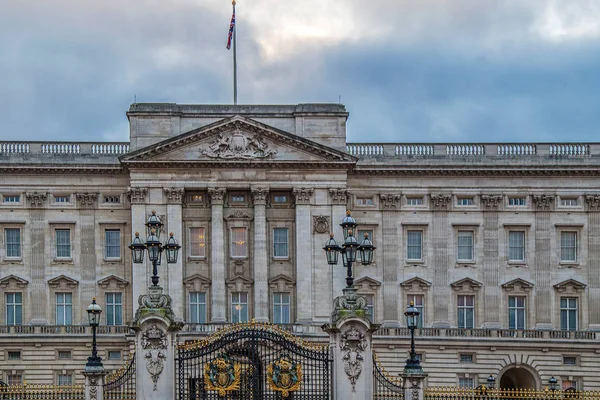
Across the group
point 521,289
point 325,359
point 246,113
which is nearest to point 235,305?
point 246,113

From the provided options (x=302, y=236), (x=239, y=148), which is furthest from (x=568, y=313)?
(x=239, y=148)

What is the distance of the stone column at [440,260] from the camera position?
7650cm

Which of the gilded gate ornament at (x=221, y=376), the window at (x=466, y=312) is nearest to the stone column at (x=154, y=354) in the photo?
the gilded gate ornament at (x=221, y=376)

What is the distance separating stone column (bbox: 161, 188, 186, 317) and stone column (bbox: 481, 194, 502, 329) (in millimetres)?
19684

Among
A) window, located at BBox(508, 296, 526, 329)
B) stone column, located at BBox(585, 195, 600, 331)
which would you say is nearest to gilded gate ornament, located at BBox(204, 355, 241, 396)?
window, located at BBox(508, 296, 526, 329)

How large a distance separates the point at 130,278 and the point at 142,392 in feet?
103

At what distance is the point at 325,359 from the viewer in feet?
151

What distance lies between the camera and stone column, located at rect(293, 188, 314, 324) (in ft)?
243

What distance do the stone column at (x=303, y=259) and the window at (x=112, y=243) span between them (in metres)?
11.8

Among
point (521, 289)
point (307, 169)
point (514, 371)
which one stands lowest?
point (514, 371)

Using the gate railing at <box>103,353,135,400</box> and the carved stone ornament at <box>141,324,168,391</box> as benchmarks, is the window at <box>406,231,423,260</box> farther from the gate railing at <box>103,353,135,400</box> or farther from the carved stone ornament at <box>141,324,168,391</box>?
the carved stone ornament at <box>141,324,168,391</box>

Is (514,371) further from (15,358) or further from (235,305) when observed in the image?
(15,358)

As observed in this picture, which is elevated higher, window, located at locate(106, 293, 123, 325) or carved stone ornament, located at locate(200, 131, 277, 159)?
carved stone ornament, located at locate(200, 131, 277, 159)

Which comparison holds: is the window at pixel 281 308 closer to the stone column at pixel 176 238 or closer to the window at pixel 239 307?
the window at pixel 239 307
